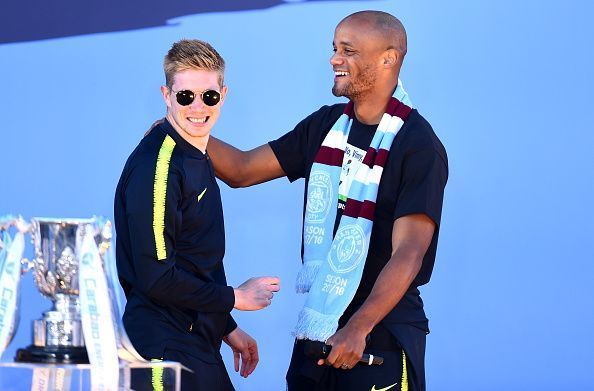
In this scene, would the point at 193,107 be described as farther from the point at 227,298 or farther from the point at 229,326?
the point at 229,326

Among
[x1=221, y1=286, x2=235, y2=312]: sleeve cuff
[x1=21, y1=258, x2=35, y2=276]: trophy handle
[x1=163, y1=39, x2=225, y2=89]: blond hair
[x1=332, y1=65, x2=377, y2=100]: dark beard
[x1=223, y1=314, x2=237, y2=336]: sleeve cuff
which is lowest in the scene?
[x1=223, y1=314, x2=237, y2=336]: sleeve cuff

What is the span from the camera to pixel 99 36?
5.70 m

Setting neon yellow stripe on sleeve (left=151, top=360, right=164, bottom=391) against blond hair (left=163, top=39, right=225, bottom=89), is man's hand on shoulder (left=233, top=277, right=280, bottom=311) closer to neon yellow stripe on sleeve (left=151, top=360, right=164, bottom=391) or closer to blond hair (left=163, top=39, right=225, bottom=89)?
neon yellow stripe on sleeve (left=151, top=360, right=164, bottom=391)

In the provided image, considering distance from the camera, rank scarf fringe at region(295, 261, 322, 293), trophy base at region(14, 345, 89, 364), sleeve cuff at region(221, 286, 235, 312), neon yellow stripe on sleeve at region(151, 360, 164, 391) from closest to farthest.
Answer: trophy base at region(14, 345, 89, 364) → neon yellow stripe on sleeve at region(151, 360, 164, 391) → sleeve cuff at region(221, 286, 235, 312) → scarf fringe at region(295, 261, 322, 293)

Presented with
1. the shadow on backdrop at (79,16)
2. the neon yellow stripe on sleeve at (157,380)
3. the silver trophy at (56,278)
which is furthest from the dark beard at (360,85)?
the shadow on backdrop at (79,16)

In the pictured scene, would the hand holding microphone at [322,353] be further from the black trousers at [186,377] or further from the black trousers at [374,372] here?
the black trousers at [186,377]

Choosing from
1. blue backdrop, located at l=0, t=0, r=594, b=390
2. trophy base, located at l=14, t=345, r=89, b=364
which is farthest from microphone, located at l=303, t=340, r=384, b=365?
blue backdrop, located at l=0, t=0, r=594, b=390

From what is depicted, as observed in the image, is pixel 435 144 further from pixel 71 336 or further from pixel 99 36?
pixel 99 36

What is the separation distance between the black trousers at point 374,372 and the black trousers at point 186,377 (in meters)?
0.45

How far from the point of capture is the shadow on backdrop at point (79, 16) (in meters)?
5.67

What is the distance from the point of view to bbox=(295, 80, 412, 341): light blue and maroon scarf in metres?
3.99

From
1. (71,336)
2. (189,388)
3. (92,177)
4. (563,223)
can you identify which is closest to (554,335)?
(563,223)

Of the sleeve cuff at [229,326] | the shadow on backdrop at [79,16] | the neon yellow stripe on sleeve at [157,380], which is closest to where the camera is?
the neon yellow stripe on sleeve at [157,380]

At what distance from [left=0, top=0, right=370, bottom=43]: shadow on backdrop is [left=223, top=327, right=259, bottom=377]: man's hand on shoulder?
2.10m
